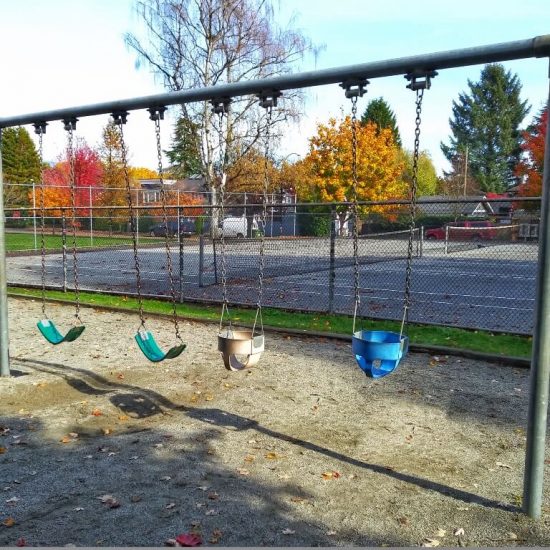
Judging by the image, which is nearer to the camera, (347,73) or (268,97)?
(347,73)

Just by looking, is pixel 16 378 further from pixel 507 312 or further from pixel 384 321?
pixel 507 312

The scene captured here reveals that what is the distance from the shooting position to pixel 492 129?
199ft

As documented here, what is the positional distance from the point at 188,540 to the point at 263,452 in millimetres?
1376

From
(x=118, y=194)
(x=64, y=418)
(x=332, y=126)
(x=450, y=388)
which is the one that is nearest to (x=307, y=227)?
(x=450, y=388)

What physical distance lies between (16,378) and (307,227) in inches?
382

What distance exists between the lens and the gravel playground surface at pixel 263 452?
3.36 m

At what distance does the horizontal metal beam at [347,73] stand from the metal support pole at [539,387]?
57 cm

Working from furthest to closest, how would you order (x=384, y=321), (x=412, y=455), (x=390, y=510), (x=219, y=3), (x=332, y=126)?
(x=332, y=126) → (x=219, y=3) → (x=384, y=321) → (x=412, y=455) → (x=390, y=510)

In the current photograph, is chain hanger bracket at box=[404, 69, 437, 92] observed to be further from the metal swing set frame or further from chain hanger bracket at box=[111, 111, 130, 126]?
chain hanger bracket at box=[111, 111, 130, 126]

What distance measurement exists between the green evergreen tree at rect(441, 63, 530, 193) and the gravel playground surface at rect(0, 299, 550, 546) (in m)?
57.0

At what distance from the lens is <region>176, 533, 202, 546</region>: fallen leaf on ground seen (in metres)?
3.12

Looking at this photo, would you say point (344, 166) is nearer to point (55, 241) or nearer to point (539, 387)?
point (55, 241)

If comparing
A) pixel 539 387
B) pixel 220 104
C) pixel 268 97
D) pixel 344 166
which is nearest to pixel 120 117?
pixel 220 104

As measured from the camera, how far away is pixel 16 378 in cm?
621
